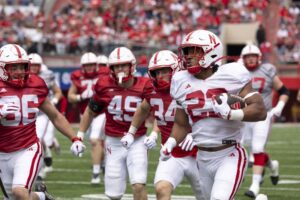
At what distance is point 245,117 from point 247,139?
5076 mm

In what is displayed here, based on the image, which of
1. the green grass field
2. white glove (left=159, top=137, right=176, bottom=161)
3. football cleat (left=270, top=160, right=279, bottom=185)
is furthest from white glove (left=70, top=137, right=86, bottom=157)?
football cleat (left=270, top=160, right=279, bottom=185)

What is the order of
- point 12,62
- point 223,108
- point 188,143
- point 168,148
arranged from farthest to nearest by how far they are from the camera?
point 12,62 < point 168,148 < point 188,143 < point 223,108

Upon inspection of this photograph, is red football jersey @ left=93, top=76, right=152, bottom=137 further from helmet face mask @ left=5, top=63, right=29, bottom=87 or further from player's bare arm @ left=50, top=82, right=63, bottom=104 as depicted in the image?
player's bare arm @ left=50, top=82, right=63, bottom=104

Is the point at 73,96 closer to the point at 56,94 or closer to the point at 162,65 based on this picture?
the point at 56,94

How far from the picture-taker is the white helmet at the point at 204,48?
23.1ft

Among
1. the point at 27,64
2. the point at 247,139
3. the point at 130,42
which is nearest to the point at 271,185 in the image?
the point at 247,139

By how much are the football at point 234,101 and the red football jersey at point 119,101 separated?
7.97 ft

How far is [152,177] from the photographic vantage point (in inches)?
494

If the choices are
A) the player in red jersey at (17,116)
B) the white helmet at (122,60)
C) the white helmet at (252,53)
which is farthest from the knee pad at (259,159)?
the player in red jersey at (17,116)

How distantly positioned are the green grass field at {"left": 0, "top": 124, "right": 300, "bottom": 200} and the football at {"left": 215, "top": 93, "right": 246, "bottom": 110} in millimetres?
3731

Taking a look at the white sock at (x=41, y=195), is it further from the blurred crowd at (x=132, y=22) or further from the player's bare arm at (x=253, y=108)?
the blurred crowd at (x=132, y=22)

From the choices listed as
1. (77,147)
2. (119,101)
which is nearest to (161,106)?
(119,101)

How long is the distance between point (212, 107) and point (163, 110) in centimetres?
167

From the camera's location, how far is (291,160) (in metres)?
15.0
